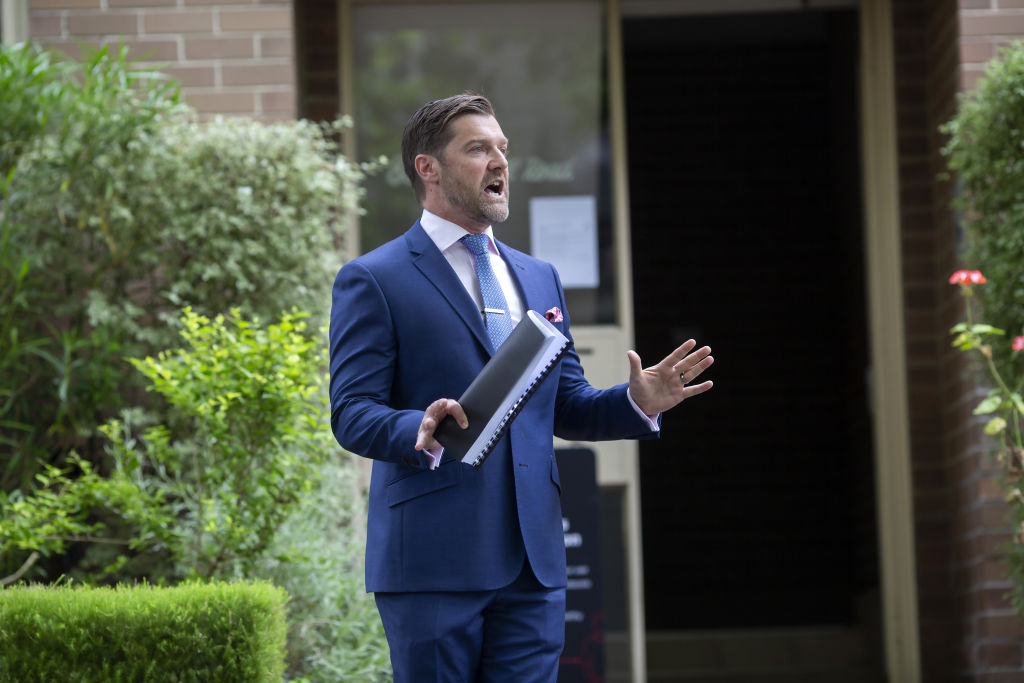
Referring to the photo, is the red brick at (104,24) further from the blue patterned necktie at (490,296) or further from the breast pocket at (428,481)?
the breast pocket at (428,481)

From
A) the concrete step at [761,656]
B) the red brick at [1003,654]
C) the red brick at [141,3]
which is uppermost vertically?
the red brick at [141,3]

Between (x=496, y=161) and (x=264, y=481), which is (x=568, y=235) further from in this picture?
(x=496, y=161)

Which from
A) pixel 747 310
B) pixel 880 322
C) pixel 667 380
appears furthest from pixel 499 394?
pixel 747 310

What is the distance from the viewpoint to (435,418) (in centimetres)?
201

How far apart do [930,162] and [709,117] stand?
3119 millimetres

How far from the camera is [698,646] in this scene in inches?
261

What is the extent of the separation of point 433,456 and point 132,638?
48.7 inches

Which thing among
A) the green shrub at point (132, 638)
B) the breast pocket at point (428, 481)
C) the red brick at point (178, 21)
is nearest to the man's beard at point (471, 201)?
the breast pocket at point (428, 481)

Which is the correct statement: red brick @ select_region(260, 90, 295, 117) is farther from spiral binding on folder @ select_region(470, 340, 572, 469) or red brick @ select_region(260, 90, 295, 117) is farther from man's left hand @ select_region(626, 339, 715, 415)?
spiral binding on folder @ select_region(470, 340, 572, 469)

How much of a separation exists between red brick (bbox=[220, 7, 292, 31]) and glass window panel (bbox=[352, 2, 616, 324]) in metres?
0.69

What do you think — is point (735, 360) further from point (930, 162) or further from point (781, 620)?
point (930, 162)

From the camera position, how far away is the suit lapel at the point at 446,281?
2324mm

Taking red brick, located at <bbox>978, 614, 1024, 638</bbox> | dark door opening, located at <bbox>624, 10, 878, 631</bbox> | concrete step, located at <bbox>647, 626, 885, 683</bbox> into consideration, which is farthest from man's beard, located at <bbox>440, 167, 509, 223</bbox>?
dark door opening, located at <bbox>624, 10, 878, 631</bbox>

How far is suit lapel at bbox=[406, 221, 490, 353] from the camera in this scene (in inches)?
91.5
